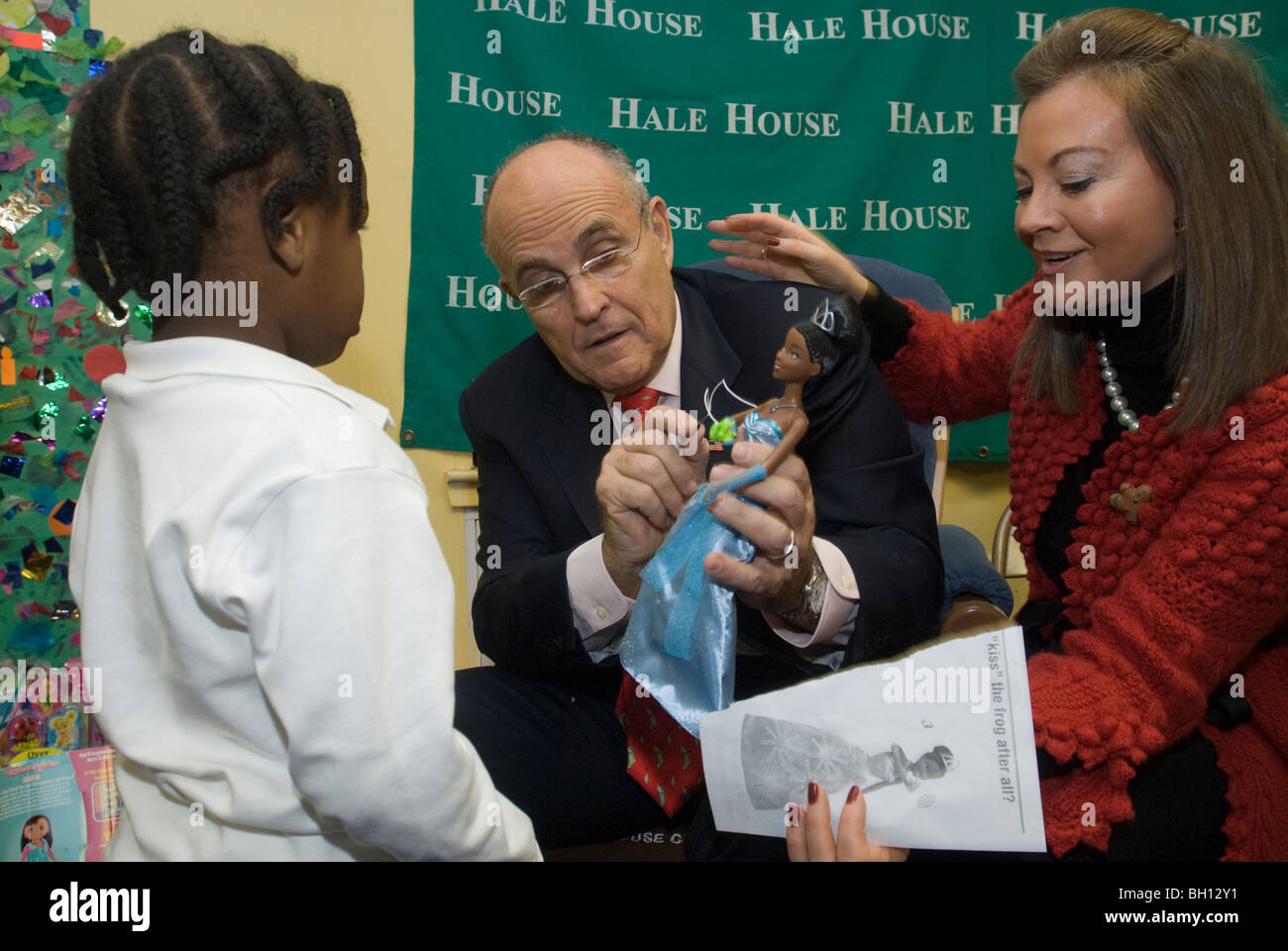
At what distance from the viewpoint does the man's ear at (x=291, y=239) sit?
3.68 ft

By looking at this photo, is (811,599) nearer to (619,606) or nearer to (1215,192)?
(619,606)

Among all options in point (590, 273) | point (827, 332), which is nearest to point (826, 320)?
point (827, 332)

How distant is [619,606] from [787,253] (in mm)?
743

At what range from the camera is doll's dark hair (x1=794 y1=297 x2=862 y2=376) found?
1269 mm

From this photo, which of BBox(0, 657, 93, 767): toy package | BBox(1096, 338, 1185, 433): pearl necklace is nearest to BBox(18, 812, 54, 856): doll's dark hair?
BBox(0, 657, 93, 767): toy package

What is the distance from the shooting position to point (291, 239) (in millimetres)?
1135

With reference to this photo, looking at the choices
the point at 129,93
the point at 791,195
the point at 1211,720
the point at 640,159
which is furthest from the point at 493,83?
the point at 1211,720

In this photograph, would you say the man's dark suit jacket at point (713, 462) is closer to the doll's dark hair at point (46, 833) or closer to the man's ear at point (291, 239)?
the man's ear at point (291, 239)

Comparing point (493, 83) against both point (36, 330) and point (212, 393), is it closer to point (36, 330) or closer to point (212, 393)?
point (36, 330)

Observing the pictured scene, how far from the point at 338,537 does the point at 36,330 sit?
1.96 metres

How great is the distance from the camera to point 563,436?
69.7 inches

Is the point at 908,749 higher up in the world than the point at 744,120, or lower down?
lower down

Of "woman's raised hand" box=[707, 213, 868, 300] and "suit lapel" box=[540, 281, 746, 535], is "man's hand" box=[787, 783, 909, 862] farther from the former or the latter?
"woman's raised hand" box=[707, 213, 868, 300]

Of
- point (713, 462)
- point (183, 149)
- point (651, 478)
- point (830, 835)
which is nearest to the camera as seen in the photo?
point (183, 149)
